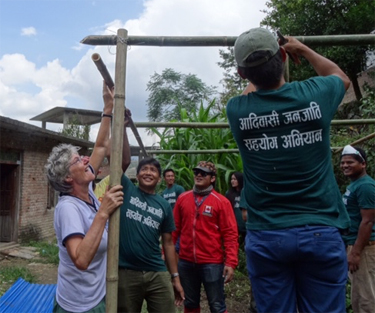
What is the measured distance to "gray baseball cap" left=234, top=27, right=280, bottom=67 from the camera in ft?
5.29

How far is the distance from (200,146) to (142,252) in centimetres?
451

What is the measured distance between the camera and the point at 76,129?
63.9 feet

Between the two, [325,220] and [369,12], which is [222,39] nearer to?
[325,220]

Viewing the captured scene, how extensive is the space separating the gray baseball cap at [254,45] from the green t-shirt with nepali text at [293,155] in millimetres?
135

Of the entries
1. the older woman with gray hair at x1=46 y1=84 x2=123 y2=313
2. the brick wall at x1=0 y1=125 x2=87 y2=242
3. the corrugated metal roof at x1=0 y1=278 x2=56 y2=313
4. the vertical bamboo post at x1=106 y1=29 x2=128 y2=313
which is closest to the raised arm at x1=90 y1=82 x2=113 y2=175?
the older woman with gray hair at x1=46 y1=84 x2=123 y2=313

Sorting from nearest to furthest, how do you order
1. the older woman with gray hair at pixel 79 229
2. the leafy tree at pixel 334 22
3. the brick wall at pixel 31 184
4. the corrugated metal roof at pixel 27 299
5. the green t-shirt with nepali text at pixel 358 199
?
the older woman with gray hair at pixel 79 229 → the green t-shirt with nepali text at pixel 358 199 → the corrugated metal roof at pixel 27 299 → the brick wall at pixel 31 184 → the leafy tree at pixel 334 22

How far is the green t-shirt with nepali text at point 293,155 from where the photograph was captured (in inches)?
62.2

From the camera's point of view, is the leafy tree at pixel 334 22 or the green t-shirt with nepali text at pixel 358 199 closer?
the green t-shirt with nepali text at pixel 358 199

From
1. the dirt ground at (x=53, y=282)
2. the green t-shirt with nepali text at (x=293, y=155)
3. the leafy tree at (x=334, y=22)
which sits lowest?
the dirt ground at (x=53, y=282)

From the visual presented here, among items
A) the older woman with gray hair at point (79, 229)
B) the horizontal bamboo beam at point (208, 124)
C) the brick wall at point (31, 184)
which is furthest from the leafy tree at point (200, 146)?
the older woman with gray hair at point (79, 229)

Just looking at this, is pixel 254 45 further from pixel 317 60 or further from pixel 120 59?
pixel 120 59

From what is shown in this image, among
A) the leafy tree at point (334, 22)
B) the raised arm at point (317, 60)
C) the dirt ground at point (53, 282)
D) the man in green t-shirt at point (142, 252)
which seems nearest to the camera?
the raised arm at point (317, 60)

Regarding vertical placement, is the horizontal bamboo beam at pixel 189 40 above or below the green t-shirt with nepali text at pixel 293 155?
above

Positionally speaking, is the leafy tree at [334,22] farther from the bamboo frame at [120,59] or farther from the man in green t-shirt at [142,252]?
the bamboo frame at [120,59]
